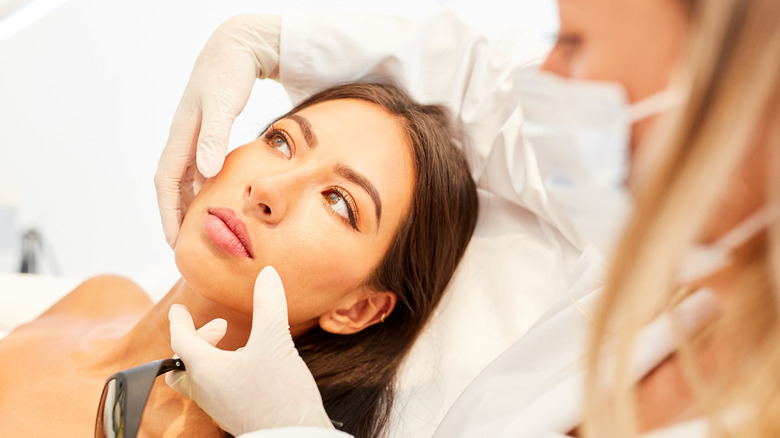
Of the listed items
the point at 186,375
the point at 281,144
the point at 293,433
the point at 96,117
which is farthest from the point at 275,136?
the point at 96,117

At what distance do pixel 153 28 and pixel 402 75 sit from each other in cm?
138

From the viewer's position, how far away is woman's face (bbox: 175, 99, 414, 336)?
1126 mm

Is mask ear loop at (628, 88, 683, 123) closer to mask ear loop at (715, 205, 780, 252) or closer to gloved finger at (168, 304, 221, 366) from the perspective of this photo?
mask ear loop at (715, 205, 780, 252)

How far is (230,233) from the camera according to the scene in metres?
1.12

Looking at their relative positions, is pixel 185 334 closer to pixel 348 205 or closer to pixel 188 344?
pixel 188 344

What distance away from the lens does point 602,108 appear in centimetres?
62

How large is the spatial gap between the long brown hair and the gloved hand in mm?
300

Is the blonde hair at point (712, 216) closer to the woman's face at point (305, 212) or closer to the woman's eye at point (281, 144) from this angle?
the woman's face at point (305, 212)

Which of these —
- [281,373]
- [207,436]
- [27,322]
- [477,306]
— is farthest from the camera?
[27,322]

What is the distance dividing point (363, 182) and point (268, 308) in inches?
12.5

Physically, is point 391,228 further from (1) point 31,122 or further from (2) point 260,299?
(1) point 31,122

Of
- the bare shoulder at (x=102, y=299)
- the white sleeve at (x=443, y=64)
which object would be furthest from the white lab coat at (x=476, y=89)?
the bare shoulder at (x=102, y=299)

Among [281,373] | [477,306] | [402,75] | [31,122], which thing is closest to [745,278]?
[281,373]

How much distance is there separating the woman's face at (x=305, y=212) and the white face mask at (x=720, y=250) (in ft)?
2.24
